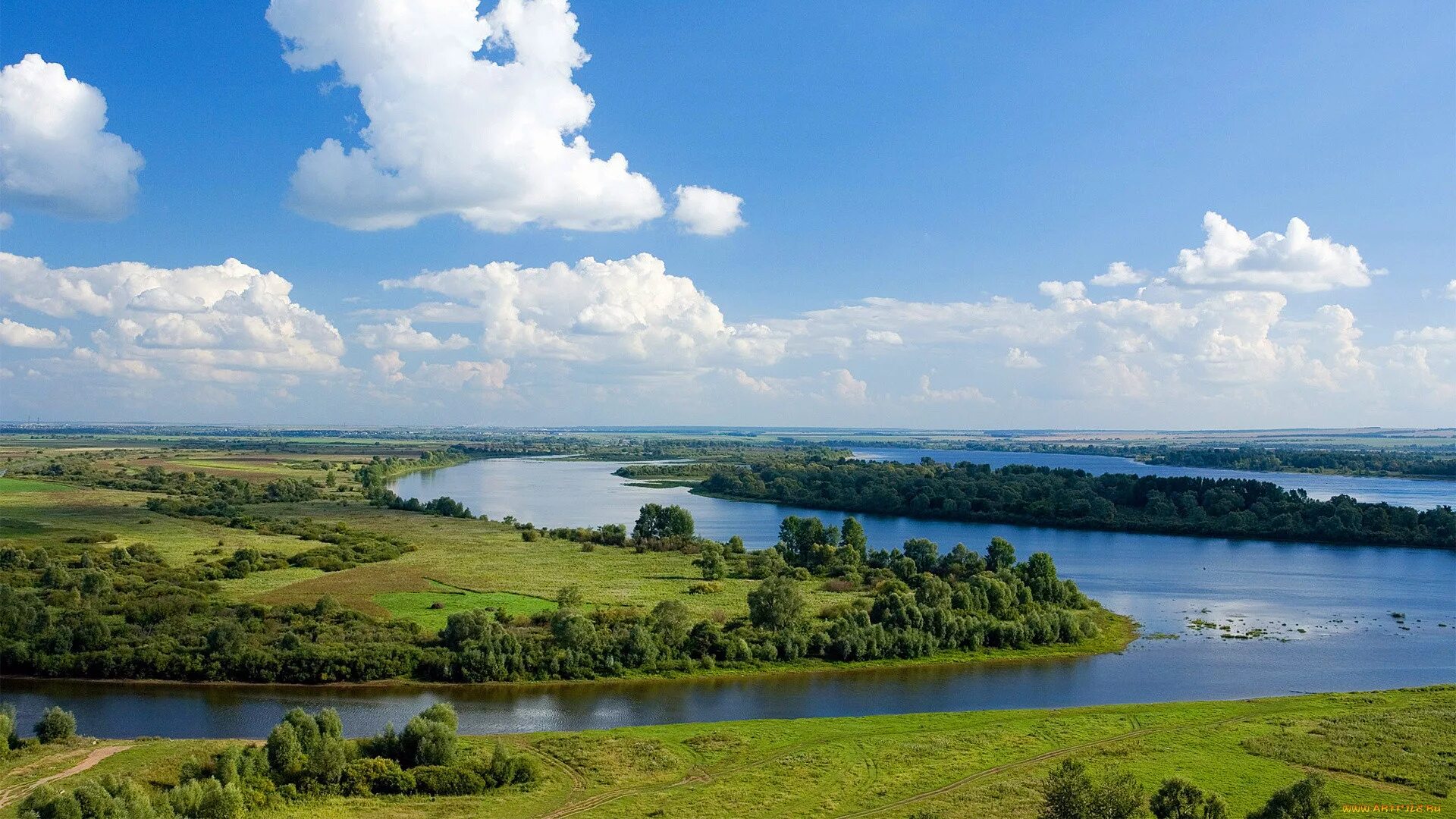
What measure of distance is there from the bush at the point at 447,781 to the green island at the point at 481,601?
45.9 feet

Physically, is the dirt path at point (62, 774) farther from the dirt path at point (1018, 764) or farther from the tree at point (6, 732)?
the dirt path at point (1018, 764)

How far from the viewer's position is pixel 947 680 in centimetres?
4781

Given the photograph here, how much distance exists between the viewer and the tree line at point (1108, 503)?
330 feet

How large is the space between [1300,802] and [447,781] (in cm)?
2495

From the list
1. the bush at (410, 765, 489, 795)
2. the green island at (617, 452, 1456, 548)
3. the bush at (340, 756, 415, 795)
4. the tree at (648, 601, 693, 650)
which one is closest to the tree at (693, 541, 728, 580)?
the tree at (648, 601, 693, 650)

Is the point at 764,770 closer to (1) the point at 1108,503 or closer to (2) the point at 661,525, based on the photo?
(2) the point at 661,525

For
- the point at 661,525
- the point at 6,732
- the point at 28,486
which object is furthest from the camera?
the point at 28,486

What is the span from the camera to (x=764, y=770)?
32906 millimetres

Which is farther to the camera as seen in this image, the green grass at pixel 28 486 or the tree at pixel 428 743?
the green grass at pixel 28 486

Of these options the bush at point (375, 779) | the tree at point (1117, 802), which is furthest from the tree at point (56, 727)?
the tree at point (1117, 802)

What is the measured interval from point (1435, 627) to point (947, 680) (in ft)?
116

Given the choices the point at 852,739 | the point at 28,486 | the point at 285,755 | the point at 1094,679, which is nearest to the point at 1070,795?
the point at 852,739

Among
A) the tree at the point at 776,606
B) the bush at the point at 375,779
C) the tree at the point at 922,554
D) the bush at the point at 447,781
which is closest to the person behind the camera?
the bush at the point at 375,779

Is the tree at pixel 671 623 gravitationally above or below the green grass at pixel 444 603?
above
